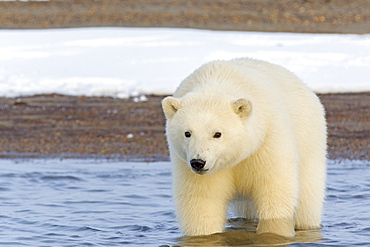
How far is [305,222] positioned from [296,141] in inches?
32.6

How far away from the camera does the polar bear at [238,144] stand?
4.85 meters

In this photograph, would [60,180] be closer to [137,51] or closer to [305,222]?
[305,222]

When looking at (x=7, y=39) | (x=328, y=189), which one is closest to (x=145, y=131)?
(x=328, y=189)

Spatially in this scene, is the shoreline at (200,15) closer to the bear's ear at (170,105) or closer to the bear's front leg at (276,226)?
the bear's front leg at (276,226)

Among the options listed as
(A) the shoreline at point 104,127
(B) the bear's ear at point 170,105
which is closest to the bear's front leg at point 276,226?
(B) the bear's ear at point 170,105

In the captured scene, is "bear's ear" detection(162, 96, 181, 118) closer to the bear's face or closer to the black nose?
the bear's face

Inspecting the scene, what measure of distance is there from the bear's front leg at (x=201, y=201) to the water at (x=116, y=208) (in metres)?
0.11

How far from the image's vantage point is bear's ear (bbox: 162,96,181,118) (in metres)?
4.93

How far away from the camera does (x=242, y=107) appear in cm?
484

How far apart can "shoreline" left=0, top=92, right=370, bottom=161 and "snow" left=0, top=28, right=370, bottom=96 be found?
2.18 feet

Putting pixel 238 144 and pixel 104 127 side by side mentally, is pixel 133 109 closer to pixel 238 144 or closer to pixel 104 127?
pixel 104 127

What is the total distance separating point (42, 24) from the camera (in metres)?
22.5

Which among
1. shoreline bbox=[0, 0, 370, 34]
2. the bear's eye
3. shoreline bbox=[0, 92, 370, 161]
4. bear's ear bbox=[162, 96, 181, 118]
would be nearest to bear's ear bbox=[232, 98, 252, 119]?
the bear's eye

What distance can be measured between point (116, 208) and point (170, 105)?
8.63 ft
